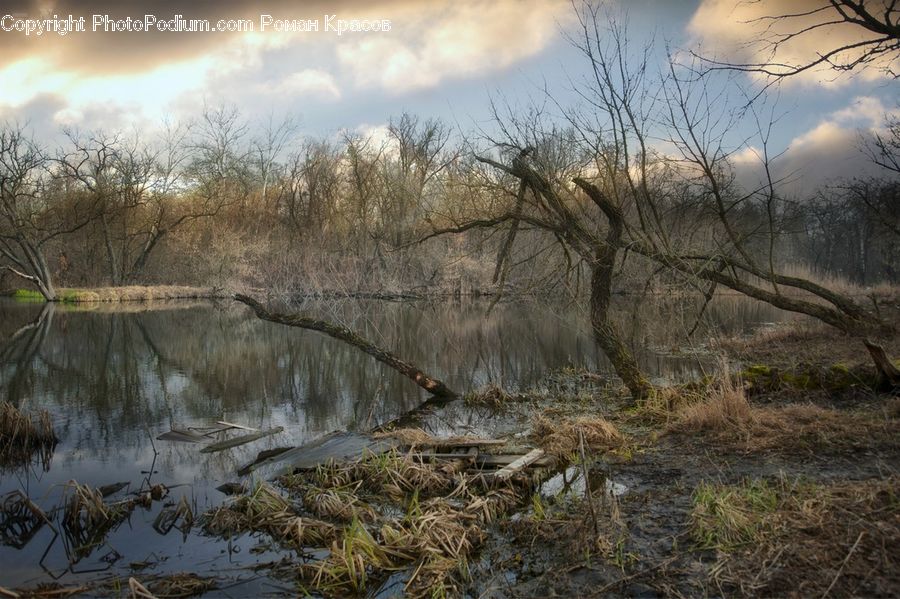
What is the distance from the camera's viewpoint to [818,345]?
543 inches

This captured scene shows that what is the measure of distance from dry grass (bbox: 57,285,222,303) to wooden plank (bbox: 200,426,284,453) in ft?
102

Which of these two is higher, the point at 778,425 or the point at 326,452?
the point at 778,425

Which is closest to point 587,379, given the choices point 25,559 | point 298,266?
point 25,559

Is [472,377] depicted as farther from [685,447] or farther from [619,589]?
[619,589]

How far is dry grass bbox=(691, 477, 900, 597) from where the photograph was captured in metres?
3.18

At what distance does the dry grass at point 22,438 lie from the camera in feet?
25.8

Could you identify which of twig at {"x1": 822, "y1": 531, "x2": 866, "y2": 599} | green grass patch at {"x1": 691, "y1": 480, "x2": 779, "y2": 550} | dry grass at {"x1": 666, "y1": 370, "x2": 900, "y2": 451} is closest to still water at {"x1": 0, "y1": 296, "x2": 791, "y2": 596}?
dry grass at {"x1": 666, "y1": 370, "x2": 900, "y2": 451}

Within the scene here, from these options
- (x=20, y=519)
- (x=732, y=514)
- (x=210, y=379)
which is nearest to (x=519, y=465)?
(x=732, y=514)

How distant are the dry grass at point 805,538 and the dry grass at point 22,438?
313 inches

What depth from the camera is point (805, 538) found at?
3617 mm

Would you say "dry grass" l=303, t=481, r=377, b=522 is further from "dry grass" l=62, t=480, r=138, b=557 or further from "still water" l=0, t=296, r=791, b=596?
"dry grass" l=62, t=480, r=138, b=557

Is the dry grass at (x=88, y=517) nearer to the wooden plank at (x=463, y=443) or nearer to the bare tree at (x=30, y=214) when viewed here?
the wooden plank at (x=463, y=443)

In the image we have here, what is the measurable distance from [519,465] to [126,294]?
3607 cm

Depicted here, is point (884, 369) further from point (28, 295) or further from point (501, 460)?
point (28, 295)
